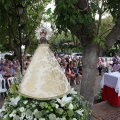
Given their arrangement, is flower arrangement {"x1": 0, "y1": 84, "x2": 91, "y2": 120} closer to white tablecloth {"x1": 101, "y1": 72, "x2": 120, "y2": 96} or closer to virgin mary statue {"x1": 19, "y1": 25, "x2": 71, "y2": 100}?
virgin mary statue {"x1": 19, "y1": 25, "x2": 71, "y2": 100}

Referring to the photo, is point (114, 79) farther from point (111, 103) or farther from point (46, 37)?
point (46, 37)

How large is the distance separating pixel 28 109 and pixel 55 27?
1.90 metres

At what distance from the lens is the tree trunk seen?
383 centimetres

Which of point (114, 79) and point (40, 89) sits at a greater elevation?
point (40, 89)

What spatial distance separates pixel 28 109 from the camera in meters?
2.13

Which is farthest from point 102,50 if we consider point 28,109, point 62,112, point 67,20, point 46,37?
point 28,109

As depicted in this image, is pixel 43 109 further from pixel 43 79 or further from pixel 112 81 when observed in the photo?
pixel 112 81

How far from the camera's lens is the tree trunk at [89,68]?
12.6ft

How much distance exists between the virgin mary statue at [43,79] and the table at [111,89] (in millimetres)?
2899

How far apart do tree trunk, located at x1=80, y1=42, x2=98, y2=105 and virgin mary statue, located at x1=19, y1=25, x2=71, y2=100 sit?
168 centimetres

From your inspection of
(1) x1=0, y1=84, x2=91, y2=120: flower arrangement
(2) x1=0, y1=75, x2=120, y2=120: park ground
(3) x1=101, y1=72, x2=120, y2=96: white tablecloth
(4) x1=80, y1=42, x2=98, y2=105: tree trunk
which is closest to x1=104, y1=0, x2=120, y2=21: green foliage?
(4) x1=80, y1=42, x2=98, y2=105: tree trunk

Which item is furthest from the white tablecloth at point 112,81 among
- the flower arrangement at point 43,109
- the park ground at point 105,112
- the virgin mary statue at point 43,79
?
the virgin mary statue at point 43,79

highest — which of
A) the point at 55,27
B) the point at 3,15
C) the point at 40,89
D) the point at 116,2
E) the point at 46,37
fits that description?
the point at 3,15

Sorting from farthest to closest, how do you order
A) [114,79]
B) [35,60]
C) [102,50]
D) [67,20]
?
1. [114,79]
2. [102,50]
3. [67,20]
4. [35,60]
